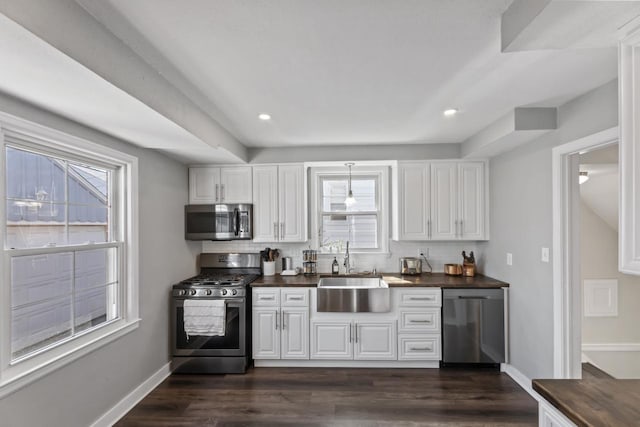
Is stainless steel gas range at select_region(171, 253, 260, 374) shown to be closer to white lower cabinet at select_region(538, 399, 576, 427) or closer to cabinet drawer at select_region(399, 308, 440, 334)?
cabinet drawer at select_region(399, 308, 440, 334)

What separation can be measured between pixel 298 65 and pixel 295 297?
7.97ft

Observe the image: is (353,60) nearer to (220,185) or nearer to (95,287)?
(95,287)

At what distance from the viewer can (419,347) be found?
3.59 metres

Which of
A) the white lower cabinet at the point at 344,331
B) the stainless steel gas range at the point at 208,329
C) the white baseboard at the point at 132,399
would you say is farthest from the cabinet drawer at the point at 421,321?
the white baseboard at the point at 132,399

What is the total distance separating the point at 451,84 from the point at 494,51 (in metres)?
0.45

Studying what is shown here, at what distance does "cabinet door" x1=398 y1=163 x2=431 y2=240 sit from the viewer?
4.00 m

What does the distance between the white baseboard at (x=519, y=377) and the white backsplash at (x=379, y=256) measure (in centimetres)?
122

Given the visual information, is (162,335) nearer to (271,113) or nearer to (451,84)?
(271,113)

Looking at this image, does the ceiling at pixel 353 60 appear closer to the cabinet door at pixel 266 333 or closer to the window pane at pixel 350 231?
the window pane at pixel 350 231

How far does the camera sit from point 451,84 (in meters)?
2.31

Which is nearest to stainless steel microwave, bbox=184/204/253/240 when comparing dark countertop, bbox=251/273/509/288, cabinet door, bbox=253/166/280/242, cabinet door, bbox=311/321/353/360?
cabinet door, bbox=253/166/280/242

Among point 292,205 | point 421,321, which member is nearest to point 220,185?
point 292,205

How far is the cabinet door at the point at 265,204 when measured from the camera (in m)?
4.09

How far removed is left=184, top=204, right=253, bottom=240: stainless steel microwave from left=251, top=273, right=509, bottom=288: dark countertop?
24.3 inches
